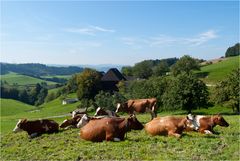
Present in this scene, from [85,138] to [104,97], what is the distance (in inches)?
2205

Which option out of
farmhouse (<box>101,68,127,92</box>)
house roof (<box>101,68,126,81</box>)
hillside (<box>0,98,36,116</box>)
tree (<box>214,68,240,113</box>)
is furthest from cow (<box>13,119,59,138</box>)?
hillside (<box>0,98,36,116</box>)

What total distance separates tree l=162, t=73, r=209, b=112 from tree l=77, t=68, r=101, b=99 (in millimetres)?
41290

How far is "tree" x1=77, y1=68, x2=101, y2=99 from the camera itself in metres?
87.9

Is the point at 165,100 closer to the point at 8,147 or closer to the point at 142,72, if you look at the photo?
the point at 8,147

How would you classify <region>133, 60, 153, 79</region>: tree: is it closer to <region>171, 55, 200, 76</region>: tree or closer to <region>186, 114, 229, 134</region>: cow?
<region>171, 55, 200, 76</region>: tree

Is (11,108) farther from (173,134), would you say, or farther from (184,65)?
(173,134)

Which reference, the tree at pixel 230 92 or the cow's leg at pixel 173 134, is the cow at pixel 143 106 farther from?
the tree at pixel 230 92

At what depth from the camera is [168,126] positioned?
45.5ft

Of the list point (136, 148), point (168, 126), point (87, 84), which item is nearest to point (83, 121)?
point (168, 126)

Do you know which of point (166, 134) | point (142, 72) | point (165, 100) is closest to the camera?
point (166, 134)

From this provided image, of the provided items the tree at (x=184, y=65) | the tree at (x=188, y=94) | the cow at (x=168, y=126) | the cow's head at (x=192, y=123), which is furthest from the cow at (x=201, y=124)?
the tree at (x=184, y=65)

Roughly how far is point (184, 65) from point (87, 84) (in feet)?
138

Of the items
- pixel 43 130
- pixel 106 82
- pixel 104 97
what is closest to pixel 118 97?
pixel 104 97

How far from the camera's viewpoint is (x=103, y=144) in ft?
42.3
